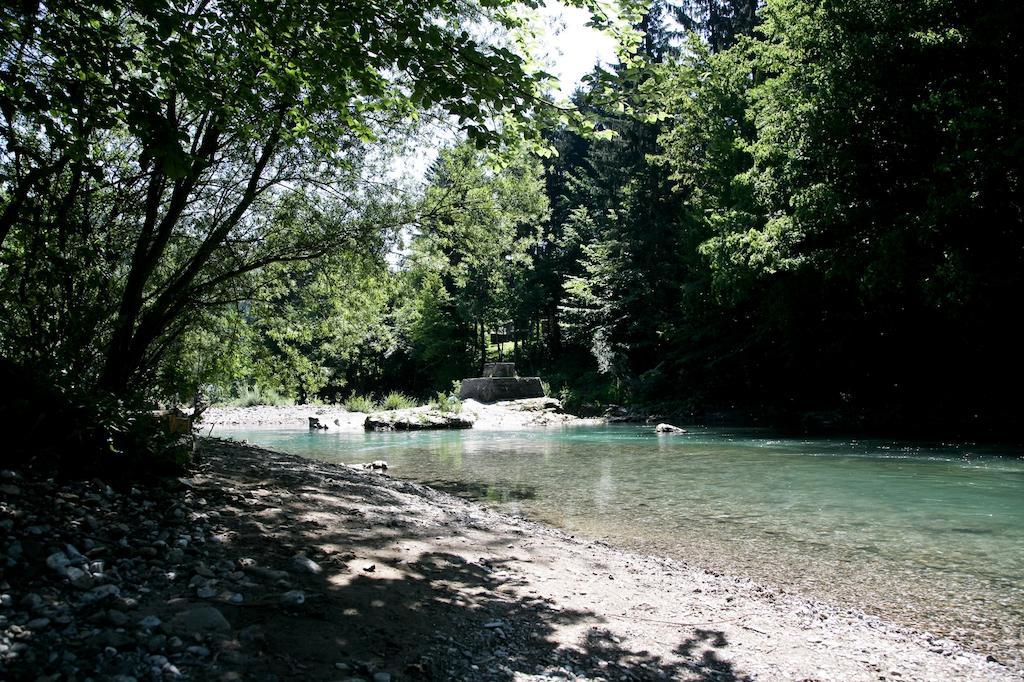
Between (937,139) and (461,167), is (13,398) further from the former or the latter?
(937,139)

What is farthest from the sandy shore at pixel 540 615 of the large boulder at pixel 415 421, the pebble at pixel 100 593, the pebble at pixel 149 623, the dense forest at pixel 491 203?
the large boulder at pixel 415 421

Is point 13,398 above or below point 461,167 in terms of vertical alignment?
below

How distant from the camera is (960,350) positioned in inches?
836

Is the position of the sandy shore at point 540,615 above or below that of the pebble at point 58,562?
below

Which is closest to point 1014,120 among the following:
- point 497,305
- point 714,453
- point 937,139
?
point 937,139

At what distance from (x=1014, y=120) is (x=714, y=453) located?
10.7 metres

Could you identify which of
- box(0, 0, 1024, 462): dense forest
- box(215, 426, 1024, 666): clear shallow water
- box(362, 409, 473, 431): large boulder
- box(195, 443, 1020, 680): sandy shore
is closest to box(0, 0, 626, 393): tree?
box(0, 0, 1024, 462): dense forest

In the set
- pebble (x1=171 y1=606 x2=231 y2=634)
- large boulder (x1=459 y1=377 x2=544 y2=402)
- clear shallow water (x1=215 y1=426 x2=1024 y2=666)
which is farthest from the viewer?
large boulder (x1=459 y1=377 x2=544 y2=402)

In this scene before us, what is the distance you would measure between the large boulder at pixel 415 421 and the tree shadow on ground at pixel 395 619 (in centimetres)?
2094

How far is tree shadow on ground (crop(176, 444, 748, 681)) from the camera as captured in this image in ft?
10.3

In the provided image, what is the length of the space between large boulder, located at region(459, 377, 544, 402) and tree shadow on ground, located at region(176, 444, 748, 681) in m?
28.8

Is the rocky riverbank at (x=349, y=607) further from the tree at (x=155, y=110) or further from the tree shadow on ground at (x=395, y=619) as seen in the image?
the tree at (x=155, y=110)

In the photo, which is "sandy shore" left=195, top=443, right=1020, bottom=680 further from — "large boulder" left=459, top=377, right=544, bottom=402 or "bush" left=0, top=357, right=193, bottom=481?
"large boulder" left=459, top=377, right=544, bottom=402

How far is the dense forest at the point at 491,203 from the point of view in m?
4.82
